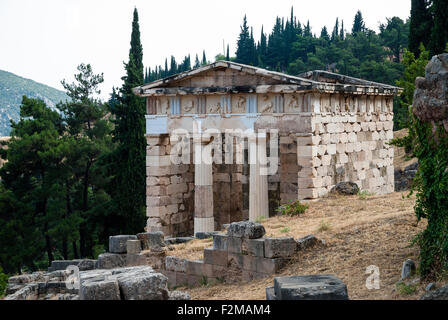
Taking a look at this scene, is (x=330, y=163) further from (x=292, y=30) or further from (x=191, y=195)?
(x=292, y=30)

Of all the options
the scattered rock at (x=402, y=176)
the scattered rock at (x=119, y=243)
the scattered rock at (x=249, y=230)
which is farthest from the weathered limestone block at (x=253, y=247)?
the scattered rock at (x=402, y=176)

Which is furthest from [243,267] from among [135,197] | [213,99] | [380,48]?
[380,48]

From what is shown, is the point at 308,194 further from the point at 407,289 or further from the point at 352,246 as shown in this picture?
the point at 407,289

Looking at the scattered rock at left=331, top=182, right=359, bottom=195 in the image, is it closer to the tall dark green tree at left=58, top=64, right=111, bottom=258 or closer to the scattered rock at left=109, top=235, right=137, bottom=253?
the scattered rock at left=109, top=235, right=137, bottom=253

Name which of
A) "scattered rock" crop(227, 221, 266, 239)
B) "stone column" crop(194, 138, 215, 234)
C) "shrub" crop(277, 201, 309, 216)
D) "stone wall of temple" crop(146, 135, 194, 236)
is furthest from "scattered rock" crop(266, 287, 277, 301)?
"stone wall of temple" crop(146, 135, 194, 236)

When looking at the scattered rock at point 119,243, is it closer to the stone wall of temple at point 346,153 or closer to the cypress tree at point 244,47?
the stone wall of temple at point 346,153

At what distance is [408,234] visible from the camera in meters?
11.6

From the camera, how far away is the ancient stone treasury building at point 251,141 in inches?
771

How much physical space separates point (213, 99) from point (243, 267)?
357 inches

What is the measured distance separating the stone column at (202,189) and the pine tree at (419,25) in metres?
18.1

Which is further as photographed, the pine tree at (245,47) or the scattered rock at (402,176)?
the pine tree at (245,47)

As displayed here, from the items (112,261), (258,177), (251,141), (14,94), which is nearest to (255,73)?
(251,141)

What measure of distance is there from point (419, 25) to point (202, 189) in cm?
2023

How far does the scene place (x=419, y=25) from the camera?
35.3 metres
